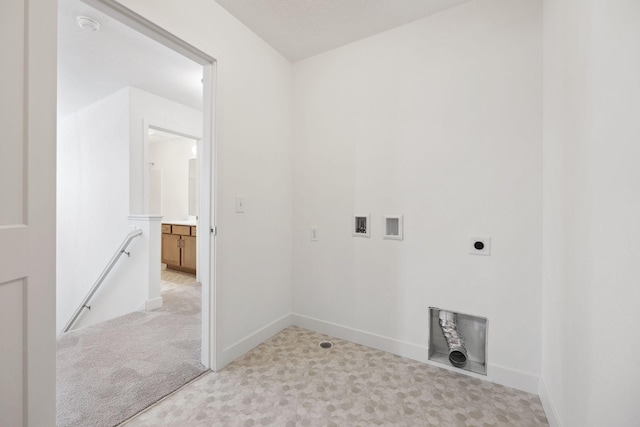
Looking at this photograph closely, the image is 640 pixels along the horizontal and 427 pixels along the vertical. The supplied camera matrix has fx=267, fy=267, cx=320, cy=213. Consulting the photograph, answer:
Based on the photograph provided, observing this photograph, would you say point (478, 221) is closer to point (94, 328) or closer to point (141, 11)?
point (141, 11)

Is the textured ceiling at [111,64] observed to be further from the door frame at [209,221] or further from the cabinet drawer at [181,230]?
the cabinet drawer at [181,230]

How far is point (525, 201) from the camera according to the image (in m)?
1.57

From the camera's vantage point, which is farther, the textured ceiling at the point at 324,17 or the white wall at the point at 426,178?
the textured ceiling at the point at 324,17

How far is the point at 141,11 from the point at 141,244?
7.81 ft

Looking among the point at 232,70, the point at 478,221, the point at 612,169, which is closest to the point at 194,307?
the point at 232,70

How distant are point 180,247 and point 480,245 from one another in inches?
176

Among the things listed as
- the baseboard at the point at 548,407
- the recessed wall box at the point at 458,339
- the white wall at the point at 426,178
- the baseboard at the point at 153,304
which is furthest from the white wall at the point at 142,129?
the baseboard at the point at 548,407

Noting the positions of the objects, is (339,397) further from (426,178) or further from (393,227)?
(426,178)

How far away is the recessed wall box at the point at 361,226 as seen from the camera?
2.08 meters

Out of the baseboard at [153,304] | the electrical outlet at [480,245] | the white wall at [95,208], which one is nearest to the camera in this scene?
the electrical outlet at [480,245]

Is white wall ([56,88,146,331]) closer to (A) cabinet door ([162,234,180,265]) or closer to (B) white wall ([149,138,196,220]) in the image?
(A) cabinet door ([162,234,180,265])

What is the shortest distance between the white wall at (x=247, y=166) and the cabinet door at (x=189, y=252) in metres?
2.60

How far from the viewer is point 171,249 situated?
185 inches

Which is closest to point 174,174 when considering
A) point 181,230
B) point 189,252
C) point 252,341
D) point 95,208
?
point 181,230
